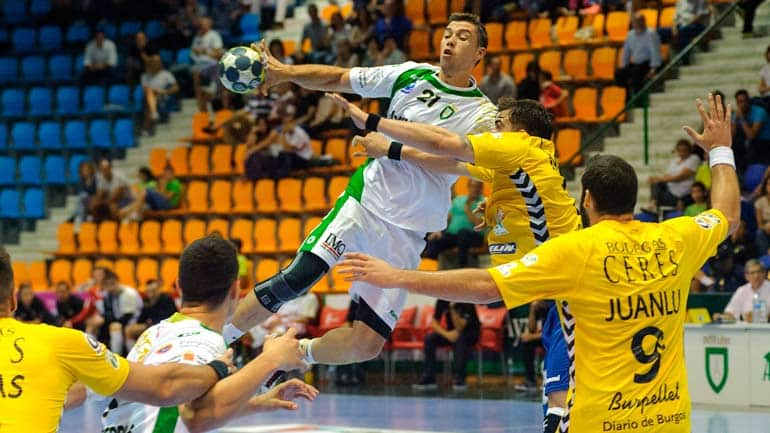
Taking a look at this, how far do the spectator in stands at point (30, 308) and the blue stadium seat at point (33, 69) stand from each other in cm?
851

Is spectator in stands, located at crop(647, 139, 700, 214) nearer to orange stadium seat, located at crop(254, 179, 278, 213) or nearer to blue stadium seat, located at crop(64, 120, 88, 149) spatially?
orange stadium seat, located at crop(254, 179, 278, 213)

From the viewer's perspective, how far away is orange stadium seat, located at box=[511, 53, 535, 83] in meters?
19.7

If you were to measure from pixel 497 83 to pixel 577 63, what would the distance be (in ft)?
5.55

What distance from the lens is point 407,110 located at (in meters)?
8.76

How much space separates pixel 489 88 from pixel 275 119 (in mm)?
4191

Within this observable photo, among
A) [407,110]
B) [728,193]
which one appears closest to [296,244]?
[407,110]

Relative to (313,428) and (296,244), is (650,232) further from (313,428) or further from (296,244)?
(296,244)

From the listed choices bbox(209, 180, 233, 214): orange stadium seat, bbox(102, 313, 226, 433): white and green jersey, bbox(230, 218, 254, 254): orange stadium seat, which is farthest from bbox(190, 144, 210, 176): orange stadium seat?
bbox(102, 313, 226, 433): white and green jersey

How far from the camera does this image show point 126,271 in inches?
826

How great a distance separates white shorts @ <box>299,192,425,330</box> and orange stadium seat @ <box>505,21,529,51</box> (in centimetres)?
1211

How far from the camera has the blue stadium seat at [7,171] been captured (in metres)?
24.3

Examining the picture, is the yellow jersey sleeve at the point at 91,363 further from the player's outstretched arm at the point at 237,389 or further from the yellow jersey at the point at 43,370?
the player's outstretched arm at the point at 237,389

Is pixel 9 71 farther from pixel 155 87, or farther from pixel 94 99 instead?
pixel 155 87

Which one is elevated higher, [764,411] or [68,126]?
[68,126]
